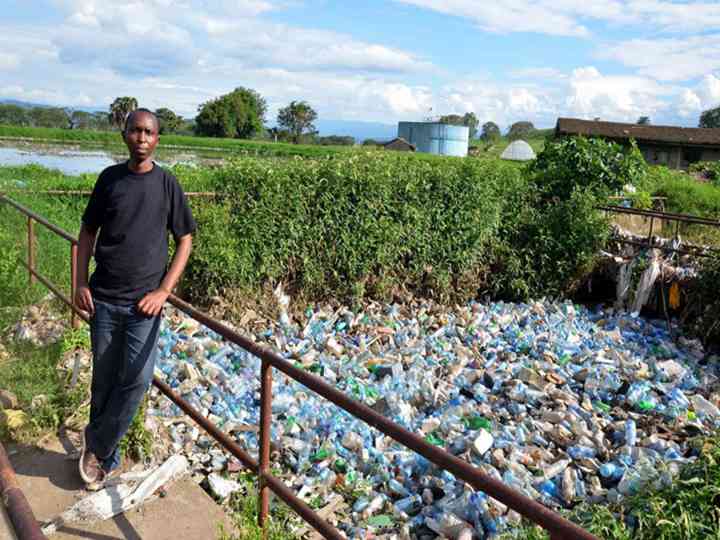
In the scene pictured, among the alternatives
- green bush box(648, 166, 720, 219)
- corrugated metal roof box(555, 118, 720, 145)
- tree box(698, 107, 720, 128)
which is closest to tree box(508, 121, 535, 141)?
tree box(698, 107, 720, 128)

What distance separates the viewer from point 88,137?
55656 millimetres

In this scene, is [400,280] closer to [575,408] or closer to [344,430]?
[575,408]

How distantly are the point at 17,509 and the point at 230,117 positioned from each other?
75.9 m

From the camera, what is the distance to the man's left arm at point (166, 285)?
9.78 feet

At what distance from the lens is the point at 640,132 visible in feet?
131

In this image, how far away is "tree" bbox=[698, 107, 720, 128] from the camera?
79.1m

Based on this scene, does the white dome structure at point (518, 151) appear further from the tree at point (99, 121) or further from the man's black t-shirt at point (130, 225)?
the man's black t-shirt at point (130, 225)

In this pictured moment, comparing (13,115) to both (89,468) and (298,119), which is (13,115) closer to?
(298,119)

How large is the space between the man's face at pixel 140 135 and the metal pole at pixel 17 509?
1.88 meters

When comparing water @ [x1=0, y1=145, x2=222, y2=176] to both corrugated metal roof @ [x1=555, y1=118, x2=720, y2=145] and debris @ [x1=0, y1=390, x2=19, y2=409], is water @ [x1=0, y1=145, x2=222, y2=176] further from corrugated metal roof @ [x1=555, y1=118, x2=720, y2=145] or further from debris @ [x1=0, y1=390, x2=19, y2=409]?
corrugated metal roof @ [x1=555, y1=118, x2=720, y2=145]

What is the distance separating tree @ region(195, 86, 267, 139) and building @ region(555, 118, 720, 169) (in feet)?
141

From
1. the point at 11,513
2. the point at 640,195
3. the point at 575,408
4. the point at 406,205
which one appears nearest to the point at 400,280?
the point at 406,205

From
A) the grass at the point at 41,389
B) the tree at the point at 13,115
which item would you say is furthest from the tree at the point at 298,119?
the grass at the point at 41,389

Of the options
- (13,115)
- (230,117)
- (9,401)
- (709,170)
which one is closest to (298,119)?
(230,117)
